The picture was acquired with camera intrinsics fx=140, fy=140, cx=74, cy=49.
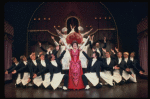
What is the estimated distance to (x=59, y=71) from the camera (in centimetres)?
424

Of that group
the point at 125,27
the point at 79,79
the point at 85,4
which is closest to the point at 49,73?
the point at 79,79

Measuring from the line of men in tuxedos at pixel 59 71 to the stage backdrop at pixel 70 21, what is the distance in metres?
1.64

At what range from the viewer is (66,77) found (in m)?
4.02

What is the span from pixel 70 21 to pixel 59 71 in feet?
9.95

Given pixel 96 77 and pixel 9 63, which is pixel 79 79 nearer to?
pixel 96 77

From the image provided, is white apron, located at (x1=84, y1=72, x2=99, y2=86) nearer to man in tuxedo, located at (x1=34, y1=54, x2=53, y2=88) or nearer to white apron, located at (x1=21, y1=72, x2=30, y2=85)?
man in tuxedo, located at (x1=34, y1=54, x2=53, y2=88)

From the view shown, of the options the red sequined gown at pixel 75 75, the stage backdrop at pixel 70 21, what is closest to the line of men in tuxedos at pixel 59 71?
the red sequined gown at pixel 75 75

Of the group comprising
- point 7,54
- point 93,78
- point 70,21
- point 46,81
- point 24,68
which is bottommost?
point 46,81

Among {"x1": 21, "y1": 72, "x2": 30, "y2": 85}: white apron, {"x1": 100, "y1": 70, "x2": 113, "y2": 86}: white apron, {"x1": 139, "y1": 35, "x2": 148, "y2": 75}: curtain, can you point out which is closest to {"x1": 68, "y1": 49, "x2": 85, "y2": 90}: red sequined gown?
{"x1": 100, "y1": 70, "x2": 113, "y2": 86}: white apron

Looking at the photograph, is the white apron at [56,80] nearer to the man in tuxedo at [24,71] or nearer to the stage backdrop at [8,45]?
the man in tuxedo at [24,71]

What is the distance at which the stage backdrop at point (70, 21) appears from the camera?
643cm

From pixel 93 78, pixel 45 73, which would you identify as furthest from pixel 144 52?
pixel 45 73

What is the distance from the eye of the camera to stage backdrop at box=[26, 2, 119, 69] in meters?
6.43

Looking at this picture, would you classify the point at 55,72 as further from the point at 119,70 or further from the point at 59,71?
the point at 119,70
